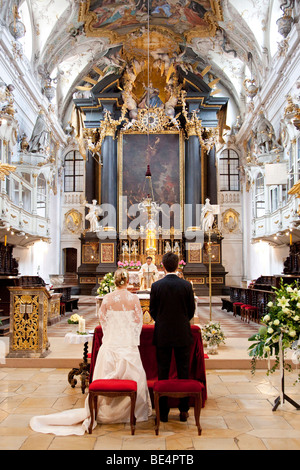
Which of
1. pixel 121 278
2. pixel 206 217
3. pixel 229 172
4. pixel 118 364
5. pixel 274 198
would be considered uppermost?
pixel 229 172

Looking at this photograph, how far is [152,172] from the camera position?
2330 centimetres

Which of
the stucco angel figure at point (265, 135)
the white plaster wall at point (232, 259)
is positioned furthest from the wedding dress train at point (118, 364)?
the white plaster wall at point (232, 259)

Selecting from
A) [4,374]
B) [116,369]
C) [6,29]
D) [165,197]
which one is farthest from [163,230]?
[116,369]

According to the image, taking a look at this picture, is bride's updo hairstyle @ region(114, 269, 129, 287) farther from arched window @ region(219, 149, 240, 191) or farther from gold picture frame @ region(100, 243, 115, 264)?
arched window @ region(219, 149, 240, 191)

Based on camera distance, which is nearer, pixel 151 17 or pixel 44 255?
pixel 151 17

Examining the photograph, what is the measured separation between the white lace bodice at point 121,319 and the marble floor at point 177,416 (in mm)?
794

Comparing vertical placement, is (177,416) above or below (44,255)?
below

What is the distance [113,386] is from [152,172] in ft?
65.4

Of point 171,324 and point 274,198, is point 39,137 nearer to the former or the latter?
point 274,198

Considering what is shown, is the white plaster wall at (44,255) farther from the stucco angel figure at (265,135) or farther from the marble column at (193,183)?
the stucco angel figure at (265,135)

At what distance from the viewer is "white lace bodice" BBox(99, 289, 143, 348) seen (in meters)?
4.36

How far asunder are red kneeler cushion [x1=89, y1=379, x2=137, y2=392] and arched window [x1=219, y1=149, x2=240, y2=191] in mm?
22369

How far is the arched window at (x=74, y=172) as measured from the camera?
85.5 ft

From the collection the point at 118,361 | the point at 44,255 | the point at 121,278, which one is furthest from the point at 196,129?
the point at 118,361
